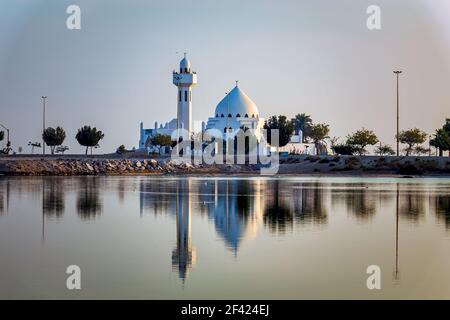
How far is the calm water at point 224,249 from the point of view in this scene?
13797 millimetres

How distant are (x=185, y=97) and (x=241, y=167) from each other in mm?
23581

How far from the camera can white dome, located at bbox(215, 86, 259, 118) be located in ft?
360

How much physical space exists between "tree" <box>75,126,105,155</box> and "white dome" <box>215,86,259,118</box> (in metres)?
18.9

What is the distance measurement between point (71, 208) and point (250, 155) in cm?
6053

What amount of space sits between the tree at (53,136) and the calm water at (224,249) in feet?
223

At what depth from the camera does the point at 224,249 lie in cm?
1783

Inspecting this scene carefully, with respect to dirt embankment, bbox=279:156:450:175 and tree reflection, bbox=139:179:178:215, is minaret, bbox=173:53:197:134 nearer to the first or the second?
dirt embankment, bbox=279:156:450:175

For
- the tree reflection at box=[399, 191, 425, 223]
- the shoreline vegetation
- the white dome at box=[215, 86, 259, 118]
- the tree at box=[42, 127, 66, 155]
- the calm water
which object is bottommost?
the calm water

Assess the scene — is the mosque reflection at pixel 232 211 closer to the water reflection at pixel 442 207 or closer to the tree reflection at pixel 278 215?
the tree reflection at pixel 278 215

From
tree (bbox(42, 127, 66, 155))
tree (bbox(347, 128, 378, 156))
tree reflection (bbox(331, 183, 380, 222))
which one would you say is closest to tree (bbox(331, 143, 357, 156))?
tree (bbox(347, 128, 378, 156))

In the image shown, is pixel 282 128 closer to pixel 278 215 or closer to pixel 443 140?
pixel 443 140

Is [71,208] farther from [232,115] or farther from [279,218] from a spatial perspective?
[232,115]

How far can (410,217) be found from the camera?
83.1 ft
